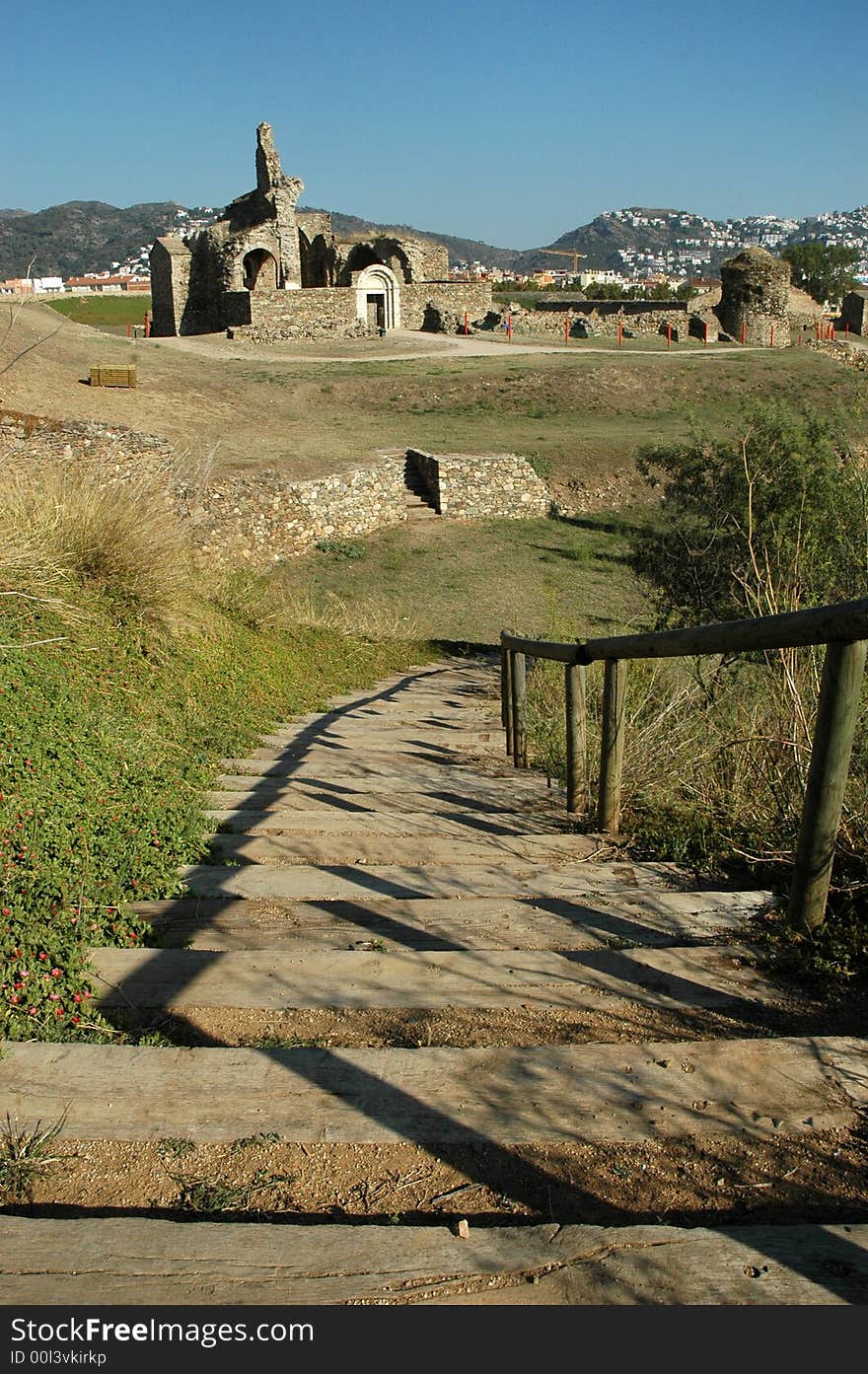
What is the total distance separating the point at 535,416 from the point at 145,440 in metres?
11.5

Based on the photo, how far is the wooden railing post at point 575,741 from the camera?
4582 millimetres

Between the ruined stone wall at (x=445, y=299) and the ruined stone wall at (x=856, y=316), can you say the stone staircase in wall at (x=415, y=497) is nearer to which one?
the ruined stone wall at (x=445, y=299)

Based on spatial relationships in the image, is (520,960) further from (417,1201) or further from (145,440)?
(145,440)

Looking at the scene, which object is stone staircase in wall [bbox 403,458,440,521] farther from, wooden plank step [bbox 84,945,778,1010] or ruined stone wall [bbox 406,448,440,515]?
wooden plank step [bbox 84,945,778,1010]

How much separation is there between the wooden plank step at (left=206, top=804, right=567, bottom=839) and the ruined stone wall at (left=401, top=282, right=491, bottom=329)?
35.6 m

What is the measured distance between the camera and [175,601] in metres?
7.06

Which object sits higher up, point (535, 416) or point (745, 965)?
point (535, 416)

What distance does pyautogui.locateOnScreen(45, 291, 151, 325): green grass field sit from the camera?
143 ft

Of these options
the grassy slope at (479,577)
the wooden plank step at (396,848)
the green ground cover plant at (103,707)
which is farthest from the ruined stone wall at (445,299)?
the wooden plank step at (396,848)

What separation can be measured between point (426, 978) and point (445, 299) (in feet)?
126

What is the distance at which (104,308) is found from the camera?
156ft

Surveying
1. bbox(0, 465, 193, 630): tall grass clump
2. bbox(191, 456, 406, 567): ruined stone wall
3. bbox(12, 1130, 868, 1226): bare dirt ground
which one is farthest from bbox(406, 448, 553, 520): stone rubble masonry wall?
bbox(12, 1130, 868, 1226): bare dirt ground

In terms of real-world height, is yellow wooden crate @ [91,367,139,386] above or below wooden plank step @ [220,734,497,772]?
above
